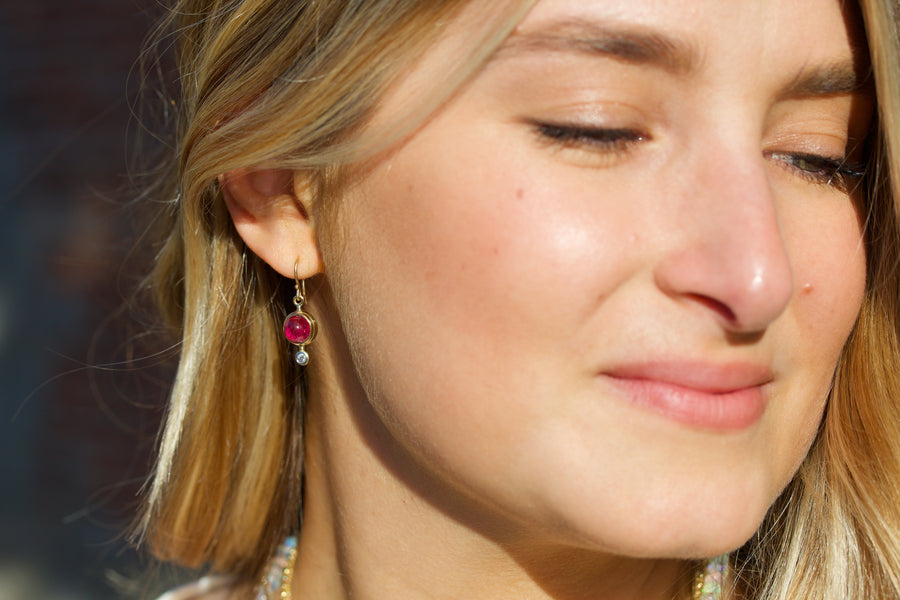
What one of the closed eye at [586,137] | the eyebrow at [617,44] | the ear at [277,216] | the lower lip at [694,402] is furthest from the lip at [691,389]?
the ear at [277,216]

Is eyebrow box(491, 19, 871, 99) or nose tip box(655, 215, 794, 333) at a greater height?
eyebrow box(491, 19, 871, 99)

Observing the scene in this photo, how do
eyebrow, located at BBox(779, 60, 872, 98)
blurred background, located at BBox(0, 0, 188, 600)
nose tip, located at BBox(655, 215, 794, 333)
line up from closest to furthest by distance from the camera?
nose tip, located at BBox(655, 215, 794, 333) < eyebrow, located at BBox(779, 60, 872, 98) < blurred background, located at BBox(0, 0, 188, 600)

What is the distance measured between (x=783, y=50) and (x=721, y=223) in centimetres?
27

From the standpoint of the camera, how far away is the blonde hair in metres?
1.46

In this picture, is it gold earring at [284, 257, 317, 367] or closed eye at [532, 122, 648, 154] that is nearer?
closed eye at [532, 122, 648, 154]

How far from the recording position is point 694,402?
4.43ft

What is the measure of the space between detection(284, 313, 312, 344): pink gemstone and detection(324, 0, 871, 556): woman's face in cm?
41

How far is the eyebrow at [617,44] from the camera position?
1302 millimetres

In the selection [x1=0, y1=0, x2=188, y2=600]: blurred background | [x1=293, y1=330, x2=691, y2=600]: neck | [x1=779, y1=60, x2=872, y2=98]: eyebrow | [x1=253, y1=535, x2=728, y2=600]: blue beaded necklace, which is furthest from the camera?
[x1=0, y1=0, x2=188, y2=600]: blurred background

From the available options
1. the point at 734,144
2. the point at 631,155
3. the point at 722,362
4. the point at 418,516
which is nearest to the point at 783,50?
the point at 734,144

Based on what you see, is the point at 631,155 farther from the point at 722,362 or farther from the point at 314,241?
the point at 314,241

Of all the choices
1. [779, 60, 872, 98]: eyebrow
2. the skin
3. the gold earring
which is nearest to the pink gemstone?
the gold earring

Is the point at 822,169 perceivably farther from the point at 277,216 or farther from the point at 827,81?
the point at 277,216

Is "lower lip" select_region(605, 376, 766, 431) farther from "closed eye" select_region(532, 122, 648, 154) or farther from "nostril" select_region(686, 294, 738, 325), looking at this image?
"closed eye" select_region(532, 122, 648, 154)
